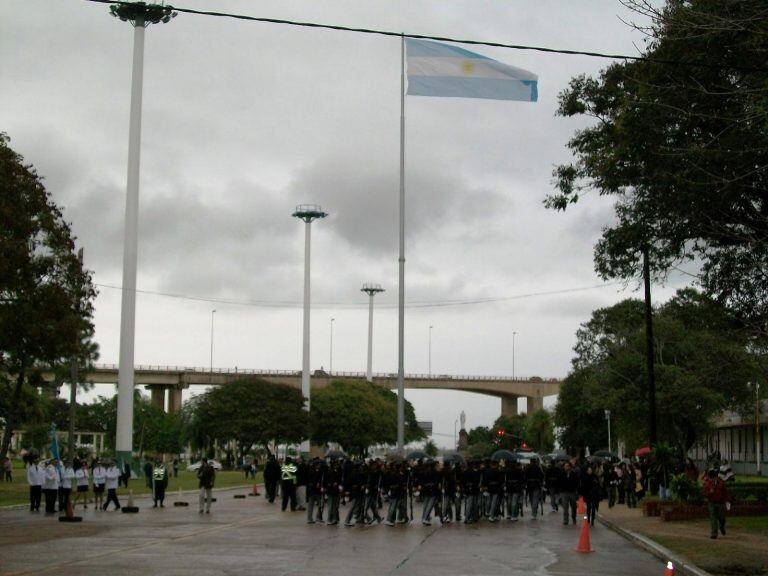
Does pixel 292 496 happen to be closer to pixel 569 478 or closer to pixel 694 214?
pixel 569 478

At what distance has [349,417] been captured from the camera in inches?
4131

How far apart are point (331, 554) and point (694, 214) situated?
11.1 metres

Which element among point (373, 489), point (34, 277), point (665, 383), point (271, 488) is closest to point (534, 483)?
point (373, 489)

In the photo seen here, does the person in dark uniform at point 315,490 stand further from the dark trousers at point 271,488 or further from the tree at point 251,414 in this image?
the tree at point 251,414

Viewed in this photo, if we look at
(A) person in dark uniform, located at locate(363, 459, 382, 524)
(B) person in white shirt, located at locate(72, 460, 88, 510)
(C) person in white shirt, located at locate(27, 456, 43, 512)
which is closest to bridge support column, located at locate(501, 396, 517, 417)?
(B) person in white shirt, located at locate(72, 460, 88, 510)

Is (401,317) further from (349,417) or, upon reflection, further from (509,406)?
(509,406)

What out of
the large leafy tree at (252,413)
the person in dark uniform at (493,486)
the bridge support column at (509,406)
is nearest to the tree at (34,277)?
the person in dark uniform at (493,486)

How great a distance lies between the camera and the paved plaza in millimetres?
16016

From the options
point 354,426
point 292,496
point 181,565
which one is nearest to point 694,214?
point 181,565

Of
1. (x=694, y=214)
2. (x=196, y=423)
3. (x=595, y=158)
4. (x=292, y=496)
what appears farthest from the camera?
(x=196, y=423)

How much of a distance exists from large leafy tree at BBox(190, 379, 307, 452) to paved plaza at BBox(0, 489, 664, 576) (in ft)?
192

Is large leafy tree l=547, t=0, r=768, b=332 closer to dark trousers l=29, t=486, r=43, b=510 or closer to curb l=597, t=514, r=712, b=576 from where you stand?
curb l=597, t=514, r=712, b=576

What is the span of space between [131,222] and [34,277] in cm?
1864

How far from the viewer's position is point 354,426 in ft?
344
